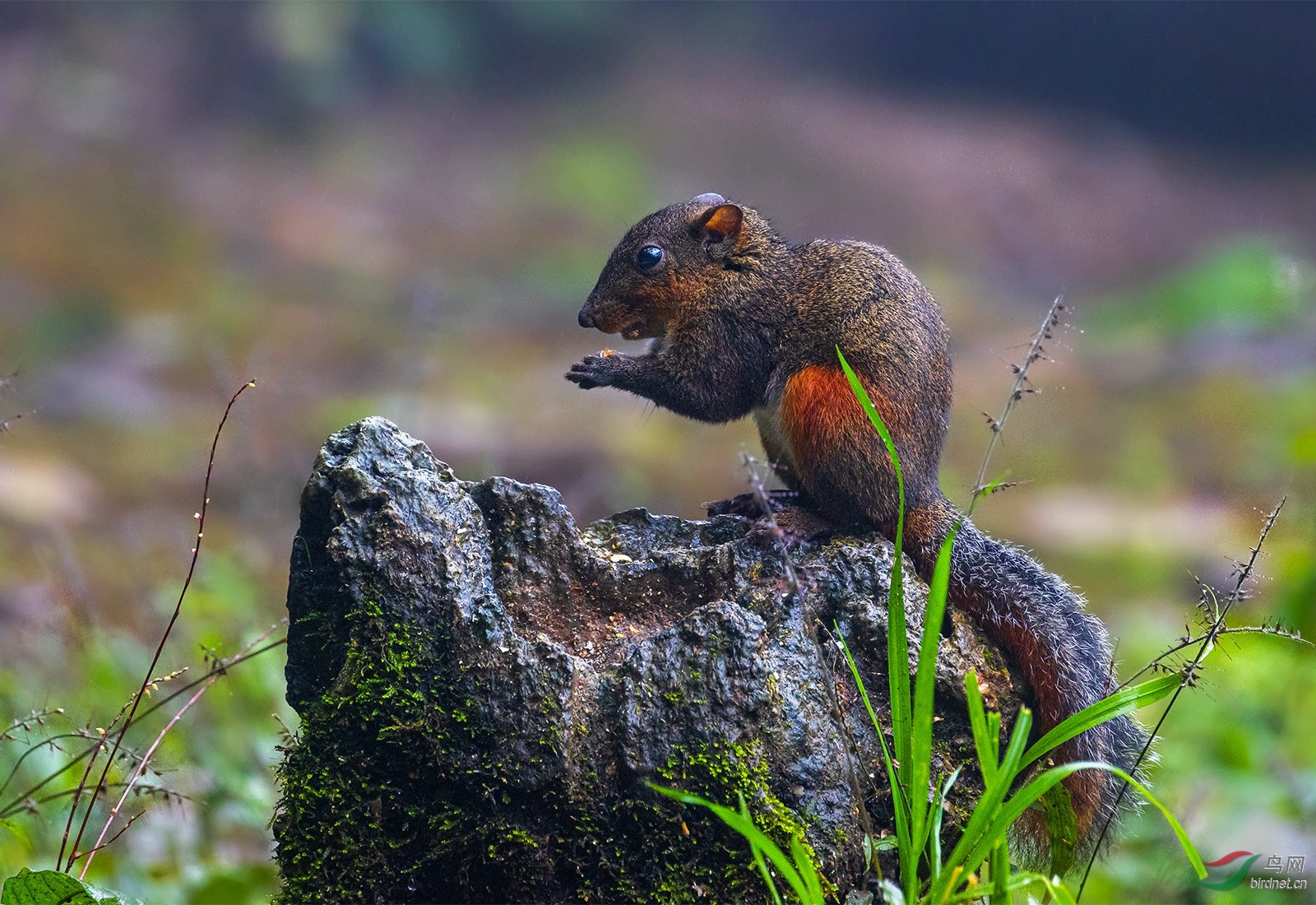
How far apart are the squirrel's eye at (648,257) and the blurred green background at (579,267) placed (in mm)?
1336

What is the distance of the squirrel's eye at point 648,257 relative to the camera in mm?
4328

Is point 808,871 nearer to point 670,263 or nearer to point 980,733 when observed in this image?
point 980,733

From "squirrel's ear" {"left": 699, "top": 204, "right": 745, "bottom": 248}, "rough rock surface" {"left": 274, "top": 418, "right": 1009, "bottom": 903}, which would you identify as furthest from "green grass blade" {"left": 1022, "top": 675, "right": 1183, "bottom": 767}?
"squirrel's ear" {"left": 699, "top": 204, "right": 745, "bottom": 248}

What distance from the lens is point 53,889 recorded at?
257 centimetres

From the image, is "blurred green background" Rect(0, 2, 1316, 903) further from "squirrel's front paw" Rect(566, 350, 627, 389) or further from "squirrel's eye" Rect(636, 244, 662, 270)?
"squirrel's front paw" Rect(566, 350, 627, 389)

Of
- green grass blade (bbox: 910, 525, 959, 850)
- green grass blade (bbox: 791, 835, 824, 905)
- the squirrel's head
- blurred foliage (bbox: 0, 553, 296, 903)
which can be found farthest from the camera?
the squirrel's head

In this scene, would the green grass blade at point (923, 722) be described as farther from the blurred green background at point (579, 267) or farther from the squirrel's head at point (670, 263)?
the blurred green background at point (579, 267)

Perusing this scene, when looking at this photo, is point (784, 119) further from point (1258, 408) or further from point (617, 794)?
point (617, 794)

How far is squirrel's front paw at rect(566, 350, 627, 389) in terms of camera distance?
3.93 meters

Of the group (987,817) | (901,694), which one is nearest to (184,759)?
(901,694)

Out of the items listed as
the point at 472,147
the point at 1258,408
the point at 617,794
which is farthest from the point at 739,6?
the point at 617,794

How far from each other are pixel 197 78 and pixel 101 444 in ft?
28.3

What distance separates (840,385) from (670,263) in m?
1.00

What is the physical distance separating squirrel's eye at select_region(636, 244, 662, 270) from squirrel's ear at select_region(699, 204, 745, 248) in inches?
7.1
